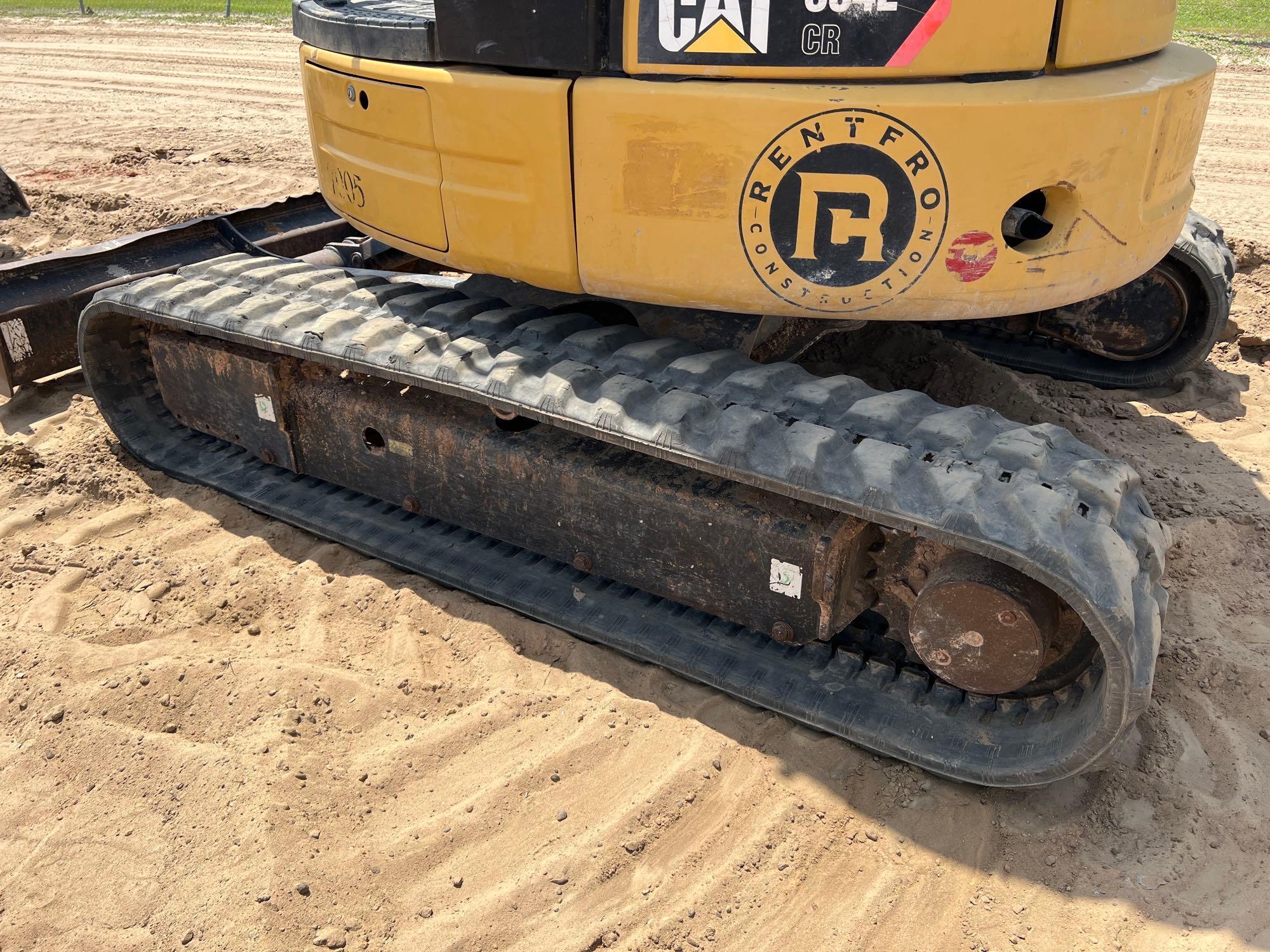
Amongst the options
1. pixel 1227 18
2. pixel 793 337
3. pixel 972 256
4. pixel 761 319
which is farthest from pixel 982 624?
pixel 1227 18

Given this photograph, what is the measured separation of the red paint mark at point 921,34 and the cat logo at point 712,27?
345 mm

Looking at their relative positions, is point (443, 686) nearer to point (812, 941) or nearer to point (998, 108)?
point (812, 941)

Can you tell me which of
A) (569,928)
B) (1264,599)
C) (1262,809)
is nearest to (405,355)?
(569,928)

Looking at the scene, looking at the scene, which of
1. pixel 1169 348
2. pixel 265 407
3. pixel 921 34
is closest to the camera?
pixel 921 34

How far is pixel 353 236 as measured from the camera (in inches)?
238

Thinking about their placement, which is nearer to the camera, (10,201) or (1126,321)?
(1126,321)


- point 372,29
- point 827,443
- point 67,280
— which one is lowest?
point 67,280

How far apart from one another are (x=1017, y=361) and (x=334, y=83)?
3593mm

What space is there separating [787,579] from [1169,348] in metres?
3.10

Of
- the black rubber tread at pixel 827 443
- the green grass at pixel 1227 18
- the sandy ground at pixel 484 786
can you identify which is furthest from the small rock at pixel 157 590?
the green grass at pixel 1227 18

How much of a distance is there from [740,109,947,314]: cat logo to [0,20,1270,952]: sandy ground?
1.32 meters

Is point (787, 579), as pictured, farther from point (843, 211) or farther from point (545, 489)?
point (843, 211)

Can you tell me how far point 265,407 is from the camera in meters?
4.11

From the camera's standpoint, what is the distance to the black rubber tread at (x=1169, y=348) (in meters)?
4.77
